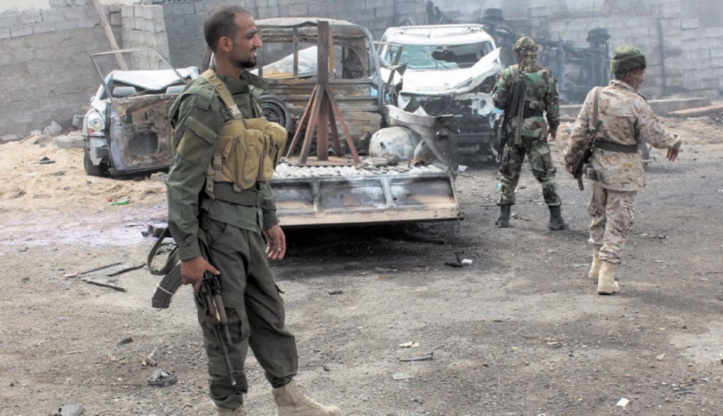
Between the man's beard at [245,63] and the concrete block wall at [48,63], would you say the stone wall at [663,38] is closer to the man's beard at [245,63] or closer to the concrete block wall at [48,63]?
the concrete block wall at [48,63]

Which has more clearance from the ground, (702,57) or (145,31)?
(145,31)

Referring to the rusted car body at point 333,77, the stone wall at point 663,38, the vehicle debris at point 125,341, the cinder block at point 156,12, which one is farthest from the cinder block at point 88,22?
the vehicle debris at point 125,341

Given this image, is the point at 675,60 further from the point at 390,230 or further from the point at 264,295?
the point at 264,295

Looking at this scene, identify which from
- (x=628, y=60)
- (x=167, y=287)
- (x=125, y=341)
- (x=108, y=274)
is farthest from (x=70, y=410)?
(x=628, y=60)

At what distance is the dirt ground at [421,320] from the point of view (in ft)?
14.5

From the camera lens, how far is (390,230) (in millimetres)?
8398

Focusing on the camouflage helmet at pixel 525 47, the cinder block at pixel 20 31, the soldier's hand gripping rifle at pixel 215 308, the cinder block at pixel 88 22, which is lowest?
the soldier's hand gripping rifle at pixel 215 308

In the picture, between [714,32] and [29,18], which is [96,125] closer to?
[29,18]

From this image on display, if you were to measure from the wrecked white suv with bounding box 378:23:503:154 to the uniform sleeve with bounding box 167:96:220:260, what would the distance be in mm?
7609

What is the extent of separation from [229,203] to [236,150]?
0.22 meters

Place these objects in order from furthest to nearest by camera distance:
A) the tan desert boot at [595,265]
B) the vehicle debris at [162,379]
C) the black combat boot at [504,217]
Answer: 1. the black combat boot at [504,217]
2. the tan desert boot at [595,265]
3. the vehicle debris at [162,379]

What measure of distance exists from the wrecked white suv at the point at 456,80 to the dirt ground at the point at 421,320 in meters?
2.54

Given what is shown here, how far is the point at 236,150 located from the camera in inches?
143

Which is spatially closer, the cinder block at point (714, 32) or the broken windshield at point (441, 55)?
the broken windshield at point (441, 55)
